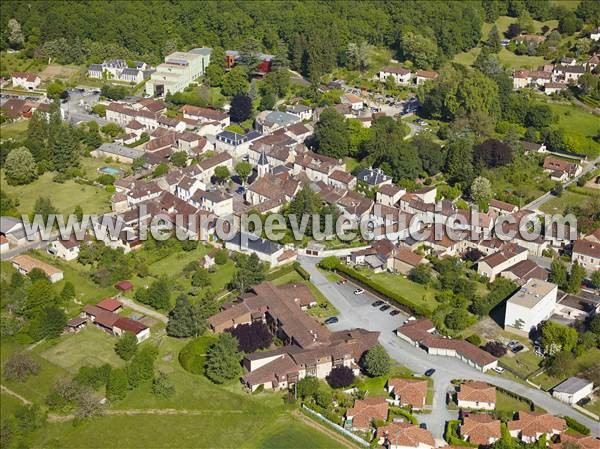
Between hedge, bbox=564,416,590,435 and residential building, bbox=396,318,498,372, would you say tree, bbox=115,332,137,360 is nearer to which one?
residential building, bbox=396,318,498,372

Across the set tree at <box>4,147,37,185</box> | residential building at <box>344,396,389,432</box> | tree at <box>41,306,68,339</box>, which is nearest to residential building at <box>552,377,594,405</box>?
residential building at <box>344,396,389,432</box>

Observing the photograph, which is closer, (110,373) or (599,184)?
(110,373)

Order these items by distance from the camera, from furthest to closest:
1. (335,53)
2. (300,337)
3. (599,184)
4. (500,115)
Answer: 1. (335,53)
2. (500,115)
3. (599,184)
4. (300,337)

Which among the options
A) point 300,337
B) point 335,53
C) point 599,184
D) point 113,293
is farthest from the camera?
point 335,53

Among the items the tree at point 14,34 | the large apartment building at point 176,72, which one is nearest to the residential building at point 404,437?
the large apartment building at point 176,72

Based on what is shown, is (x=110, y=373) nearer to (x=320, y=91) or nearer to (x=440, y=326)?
(x=440, y=326)

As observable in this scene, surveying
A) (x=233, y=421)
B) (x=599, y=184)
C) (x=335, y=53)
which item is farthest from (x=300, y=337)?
(x=335, y=53)

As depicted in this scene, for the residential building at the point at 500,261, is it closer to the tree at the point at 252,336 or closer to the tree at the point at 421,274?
→ the tree at the point at 421,274
